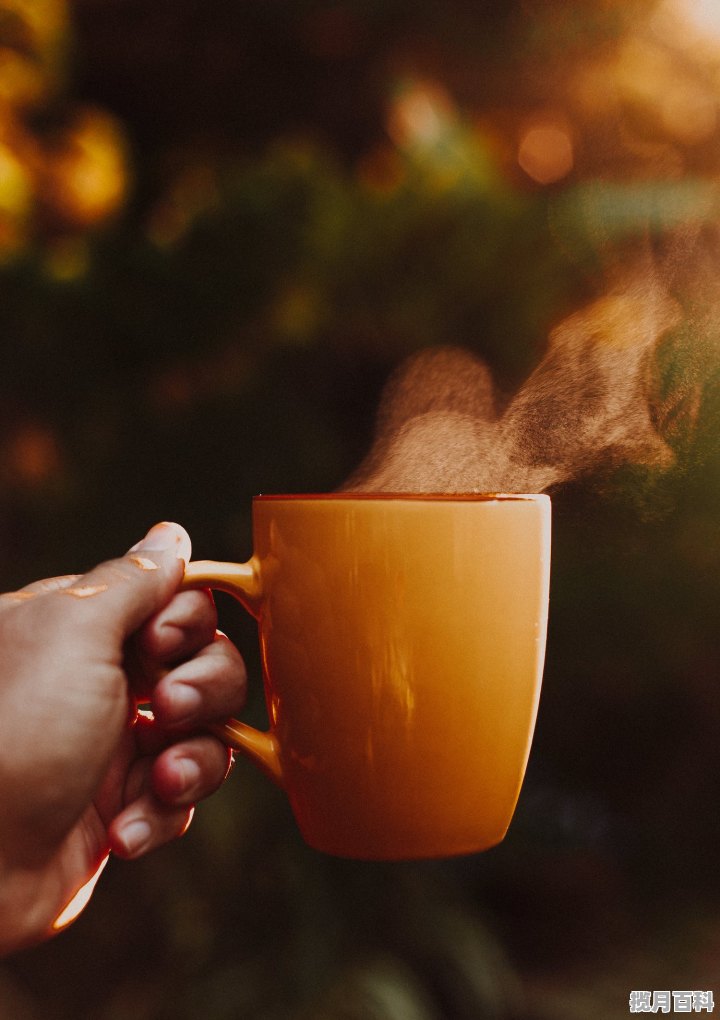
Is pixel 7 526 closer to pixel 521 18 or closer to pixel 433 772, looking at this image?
pixel 433 772

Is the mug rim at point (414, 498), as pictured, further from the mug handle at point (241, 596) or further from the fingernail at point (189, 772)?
the fingernail at point (189, 772)

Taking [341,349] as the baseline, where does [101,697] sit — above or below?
below

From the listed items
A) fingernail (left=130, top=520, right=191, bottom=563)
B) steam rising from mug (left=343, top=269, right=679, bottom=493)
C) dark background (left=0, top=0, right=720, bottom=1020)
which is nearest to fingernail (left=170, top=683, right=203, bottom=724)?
fingernail (left=130, top=520, right=191, bottom=563)

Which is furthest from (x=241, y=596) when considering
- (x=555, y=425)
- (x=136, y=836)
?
(x=555, y=425)

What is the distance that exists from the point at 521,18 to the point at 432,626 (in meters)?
1.59

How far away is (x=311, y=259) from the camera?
4.68 ft

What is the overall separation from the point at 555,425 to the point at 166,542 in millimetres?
442

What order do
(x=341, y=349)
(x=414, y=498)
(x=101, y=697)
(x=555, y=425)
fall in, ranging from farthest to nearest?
1. (x=341, y=349)
2. (x=555, y=425)
3. (x=101, y=697)
4. (x=414, y=498)

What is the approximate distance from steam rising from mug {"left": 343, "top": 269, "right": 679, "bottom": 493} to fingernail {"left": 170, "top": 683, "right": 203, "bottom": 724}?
33cm

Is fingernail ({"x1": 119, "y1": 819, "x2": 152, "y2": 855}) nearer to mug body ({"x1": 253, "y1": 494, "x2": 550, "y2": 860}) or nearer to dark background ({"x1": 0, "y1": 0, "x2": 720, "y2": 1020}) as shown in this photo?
mug body ({"x1": 253, "y1": 494, "x2": 550, "y2": 860})

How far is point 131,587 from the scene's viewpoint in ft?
2.25

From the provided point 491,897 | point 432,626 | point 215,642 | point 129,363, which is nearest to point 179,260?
point 129,363

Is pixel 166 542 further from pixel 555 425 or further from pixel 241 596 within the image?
pixel 555 425

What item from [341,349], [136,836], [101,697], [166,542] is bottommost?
[136,836]
